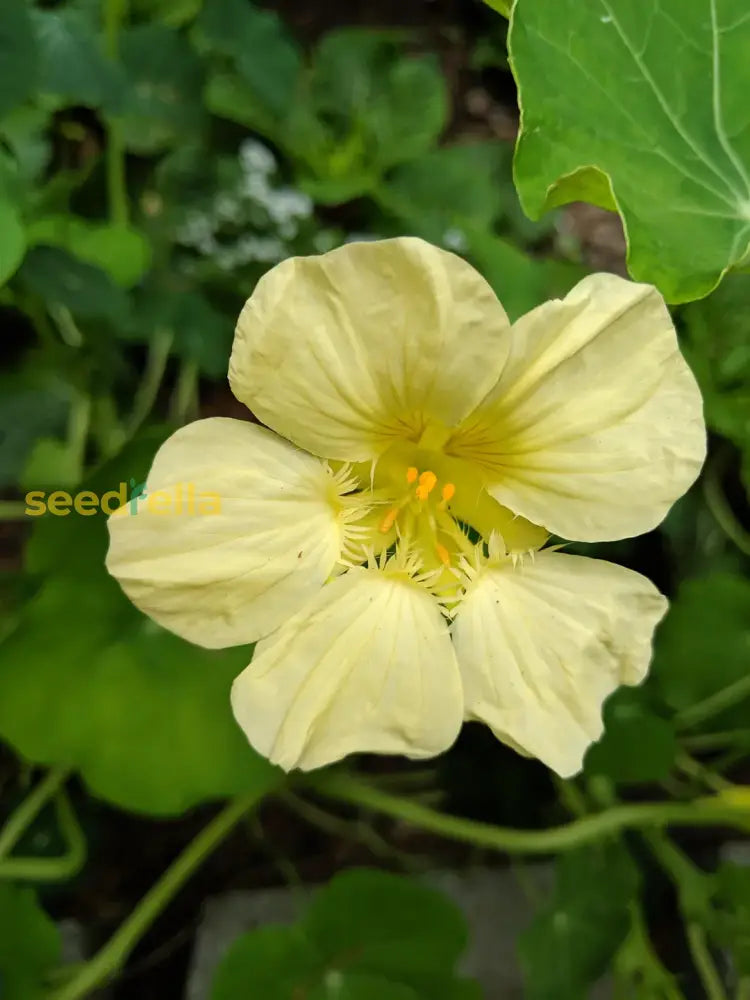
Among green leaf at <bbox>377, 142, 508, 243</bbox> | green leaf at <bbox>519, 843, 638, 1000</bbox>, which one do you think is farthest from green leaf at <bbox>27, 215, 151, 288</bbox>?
green leaf at <bbox>519, 843, 638, 1000</bbox>

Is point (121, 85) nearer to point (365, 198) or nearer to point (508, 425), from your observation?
point (365, 198)

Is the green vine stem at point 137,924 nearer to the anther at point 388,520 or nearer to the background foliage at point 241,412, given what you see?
the background foliage at point 241,412

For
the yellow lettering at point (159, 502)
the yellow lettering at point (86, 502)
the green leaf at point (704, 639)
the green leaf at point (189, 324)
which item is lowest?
the green leaf at point (704, 639)

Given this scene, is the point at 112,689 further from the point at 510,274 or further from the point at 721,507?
the point at 721,507

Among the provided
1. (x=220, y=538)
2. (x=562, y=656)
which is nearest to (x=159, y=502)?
(x=220, y=538)

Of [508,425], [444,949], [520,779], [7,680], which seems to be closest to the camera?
[508,425]

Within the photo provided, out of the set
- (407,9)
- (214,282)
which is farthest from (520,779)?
(407,9)

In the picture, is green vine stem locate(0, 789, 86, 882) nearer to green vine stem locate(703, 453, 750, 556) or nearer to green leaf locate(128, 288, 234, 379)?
green leaf locate(128, 288, 234, 379)

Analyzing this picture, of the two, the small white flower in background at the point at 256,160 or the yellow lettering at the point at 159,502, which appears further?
the small white flower in background at the point at 256,160

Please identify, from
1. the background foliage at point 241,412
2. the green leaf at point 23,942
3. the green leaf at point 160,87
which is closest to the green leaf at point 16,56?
the background foliage at point 241,412
